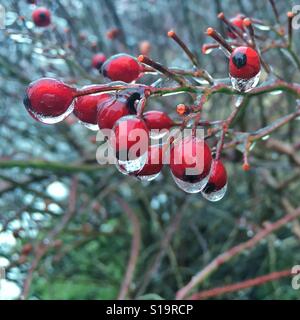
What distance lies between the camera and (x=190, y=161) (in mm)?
761

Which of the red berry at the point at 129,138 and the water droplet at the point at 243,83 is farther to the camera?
the water droplet at the point at 243,83

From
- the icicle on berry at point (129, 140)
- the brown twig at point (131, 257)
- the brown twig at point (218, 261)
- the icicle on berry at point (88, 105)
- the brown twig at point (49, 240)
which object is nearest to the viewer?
the icicle on berry at point (129, 140)

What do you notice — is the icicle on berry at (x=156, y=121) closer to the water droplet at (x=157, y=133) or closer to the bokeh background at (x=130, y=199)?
the water droplet at (x=157, y=133)

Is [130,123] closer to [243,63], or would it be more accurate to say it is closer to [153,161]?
[153,161]

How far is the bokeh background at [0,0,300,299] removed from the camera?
79.7 inches

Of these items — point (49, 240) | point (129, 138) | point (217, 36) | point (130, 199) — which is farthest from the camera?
point (130, 199)

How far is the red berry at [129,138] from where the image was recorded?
0.71 meters

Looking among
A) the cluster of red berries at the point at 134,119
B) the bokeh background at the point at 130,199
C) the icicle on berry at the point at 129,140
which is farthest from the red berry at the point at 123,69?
the bokeh background at the point at 130,199

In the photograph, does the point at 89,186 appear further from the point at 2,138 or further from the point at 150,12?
the point at 150,12

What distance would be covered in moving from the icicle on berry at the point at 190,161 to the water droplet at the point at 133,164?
0.05 meters

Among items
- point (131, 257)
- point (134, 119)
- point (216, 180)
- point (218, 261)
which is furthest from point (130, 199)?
point (134, 119)

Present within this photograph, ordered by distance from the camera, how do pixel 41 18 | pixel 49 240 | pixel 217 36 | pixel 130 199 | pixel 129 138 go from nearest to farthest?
pixel 129 138 → pixel 217 36 → pixel 41 18 → pixel 49 240 → pixel 130 199

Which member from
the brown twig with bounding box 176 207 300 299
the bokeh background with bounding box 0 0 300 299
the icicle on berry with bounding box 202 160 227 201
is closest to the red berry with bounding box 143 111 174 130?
the icicle on berry with bounding box 202 160 227 201

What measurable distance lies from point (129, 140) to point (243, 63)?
0.23m
